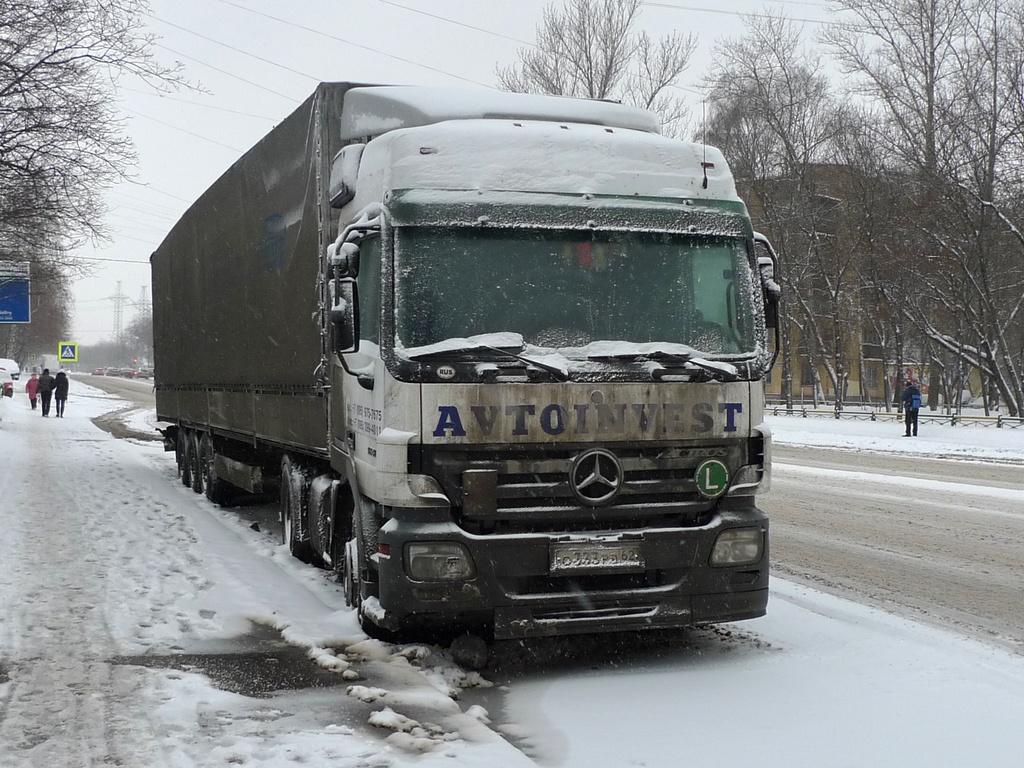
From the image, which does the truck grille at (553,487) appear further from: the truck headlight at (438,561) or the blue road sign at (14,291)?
the blue road sign at (14,291)

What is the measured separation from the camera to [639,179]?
236 inches

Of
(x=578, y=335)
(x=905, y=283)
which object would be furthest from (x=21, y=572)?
(x=905, y=283)

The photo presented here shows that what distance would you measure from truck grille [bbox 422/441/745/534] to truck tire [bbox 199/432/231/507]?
326 inches

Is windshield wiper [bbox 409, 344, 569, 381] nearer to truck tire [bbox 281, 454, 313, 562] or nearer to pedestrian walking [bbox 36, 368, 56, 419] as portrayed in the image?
truck tire [bbox 281, 454, 313, 562]

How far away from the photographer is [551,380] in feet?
18.0

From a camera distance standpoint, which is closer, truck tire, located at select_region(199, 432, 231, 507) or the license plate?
the license plate

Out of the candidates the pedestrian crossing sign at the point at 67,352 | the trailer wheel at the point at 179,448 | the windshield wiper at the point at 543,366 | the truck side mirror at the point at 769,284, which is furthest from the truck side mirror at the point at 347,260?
the pedestrian crossing sign at the point at 67,352

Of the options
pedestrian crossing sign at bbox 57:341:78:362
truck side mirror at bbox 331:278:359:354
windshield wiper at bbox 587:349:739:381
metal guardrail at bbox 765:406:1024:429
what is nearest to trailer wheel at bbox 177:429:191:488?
truck side mirror at bbox 331:278:359:354

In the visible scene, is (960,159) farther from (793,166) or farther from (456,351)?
(456,351)

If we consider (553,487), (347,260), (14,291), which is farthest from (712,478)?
(14,291)

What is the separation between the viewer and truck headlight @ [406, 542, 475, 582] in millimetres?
5445

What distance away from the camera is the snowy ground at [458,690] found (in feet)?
14.4

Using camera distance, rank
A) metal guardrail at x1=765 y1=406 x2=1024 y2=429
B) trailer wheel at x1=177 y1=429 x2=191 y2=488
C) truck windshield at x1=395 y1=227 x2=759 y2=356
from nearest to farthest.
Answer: truck windshield at x1=395 y1=227 x2=759 y2=356
trailer wheel at x1=177 y1=429 x2=191 y2=488
metal guardrail at x1=765 y1=406 x2=1024 y2=429

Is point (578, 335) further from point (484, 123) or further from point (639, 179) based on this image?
point (484, 123)
